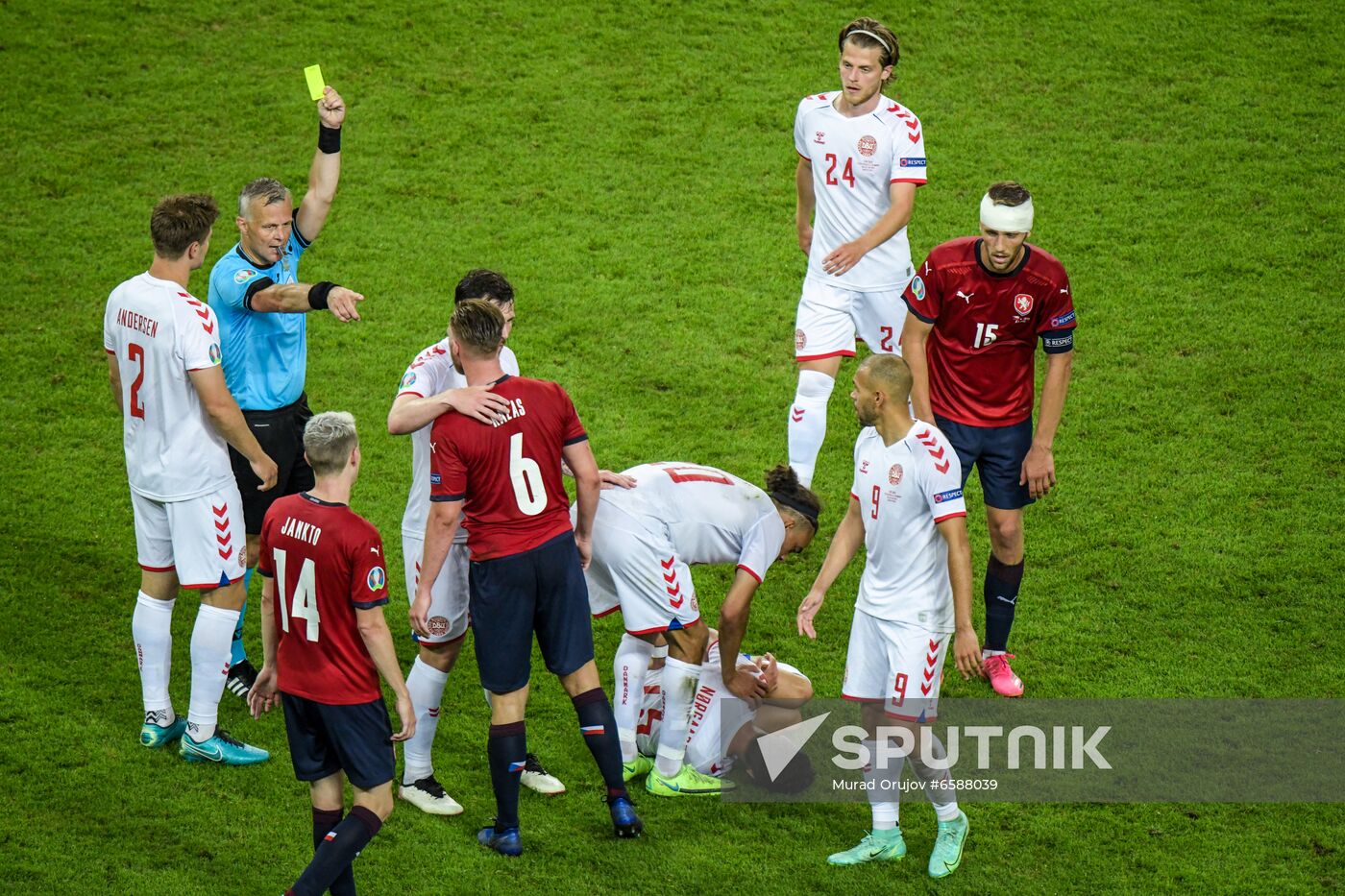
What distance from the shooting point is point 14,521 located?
7.96m

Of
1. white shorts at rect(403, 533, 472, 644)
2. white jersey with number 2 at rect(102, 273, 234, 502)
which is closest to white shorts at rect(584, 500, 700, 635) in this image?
white shorts at rect(403, 533, 472, 644)

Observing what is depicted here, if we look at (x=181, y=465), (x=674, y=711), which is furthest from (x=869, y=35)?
(x=181, y=465)

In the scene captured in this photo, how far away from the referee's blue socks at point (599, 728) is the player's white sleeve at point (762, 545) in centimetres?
82

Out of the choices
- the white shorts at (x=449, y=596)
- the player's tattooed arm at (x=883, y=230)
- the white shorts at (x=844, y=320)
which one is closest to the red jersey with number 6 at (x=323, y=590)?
the white shorts at (x=449, y=596)

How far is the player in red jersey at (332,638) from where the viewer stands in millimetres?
4863

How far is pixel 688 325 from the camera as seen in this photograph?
32.7 ft

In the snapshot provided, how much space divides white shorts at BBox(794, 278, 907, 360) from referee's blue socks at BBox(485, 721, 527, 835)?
299 cm

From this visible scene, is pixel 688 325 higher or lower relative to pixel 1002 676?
higher

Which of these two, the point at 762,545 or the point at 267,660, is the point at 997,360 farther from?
the point at 267,660

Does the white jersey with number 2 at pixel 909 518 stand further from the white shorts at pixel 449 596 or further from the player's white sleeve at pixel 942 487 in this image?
the white shorts at pixel 449 596

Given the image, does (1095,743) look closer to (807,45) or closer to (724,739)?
(724,739)

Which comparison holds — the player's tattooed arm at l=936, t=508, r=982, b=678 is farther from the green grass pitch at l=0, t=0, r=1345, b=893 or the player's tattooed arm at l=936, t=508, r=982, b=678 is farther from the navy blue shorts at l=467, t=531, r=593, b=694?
the navy blue shorts at l=467, t=531, r=593, b=694

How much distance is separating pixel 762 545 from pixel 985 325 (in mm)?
1541

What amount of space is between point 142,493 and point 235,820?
145 centimetres
